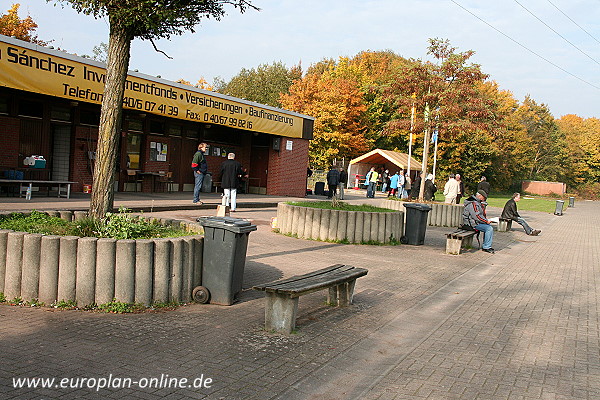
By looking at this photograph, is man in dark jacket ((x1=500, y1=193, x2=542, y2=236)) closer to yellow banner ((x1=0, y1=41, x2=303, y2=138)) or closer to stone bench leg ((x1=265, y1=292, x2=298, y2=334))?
yellow banner ((x1=0, y1=41, x2=303, y2=138))

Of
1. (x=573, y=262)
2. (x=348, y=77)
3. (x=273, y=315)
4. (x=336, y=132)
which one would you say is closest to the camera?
(x=273, y=315)

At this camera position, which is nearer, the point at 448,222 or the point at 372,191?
the point at 448,222

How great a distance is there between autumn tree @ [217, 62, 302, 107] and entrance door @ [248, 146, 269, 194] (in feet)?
113

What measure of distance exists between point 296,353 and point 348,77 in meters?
55.2

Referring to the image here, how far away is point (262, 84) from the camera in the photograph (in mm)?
64062

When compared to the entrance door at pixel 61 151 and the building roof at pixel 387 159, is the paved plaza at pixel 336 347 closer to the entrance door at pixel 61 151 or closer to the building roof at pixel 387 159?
the entrance door at pixel 61 151

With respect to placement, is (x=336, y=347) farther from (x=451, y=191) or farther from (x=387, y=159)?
(x=387, y=159)

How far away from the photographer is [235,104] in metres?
24.2

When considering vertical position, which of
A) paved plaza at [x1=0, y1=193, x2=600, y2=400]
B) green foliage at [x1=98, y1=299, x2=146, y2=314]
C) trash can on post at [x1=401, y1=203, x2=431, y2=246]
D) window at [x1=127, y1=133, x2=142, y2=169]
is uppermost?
window at [x1=127, y1=133, x2=142, y2=169]

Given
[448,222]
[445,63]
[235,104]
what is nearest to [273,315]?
[448,222]

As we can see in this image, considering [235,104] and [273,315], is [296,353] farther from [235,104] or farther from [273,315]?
[235,104]

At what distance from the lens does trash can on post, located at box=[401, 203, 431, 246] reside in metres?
13.9

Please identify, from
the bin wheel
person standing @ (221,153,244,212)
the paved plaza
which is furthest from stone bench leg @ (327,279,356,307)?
person standing @ (221,153,244,212)

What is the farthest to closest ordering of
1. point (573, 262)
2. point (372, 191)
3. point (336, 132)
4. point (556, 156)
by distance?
point (556, 156)
point (336, 132)
point (372, 191)
point (573, 262)
